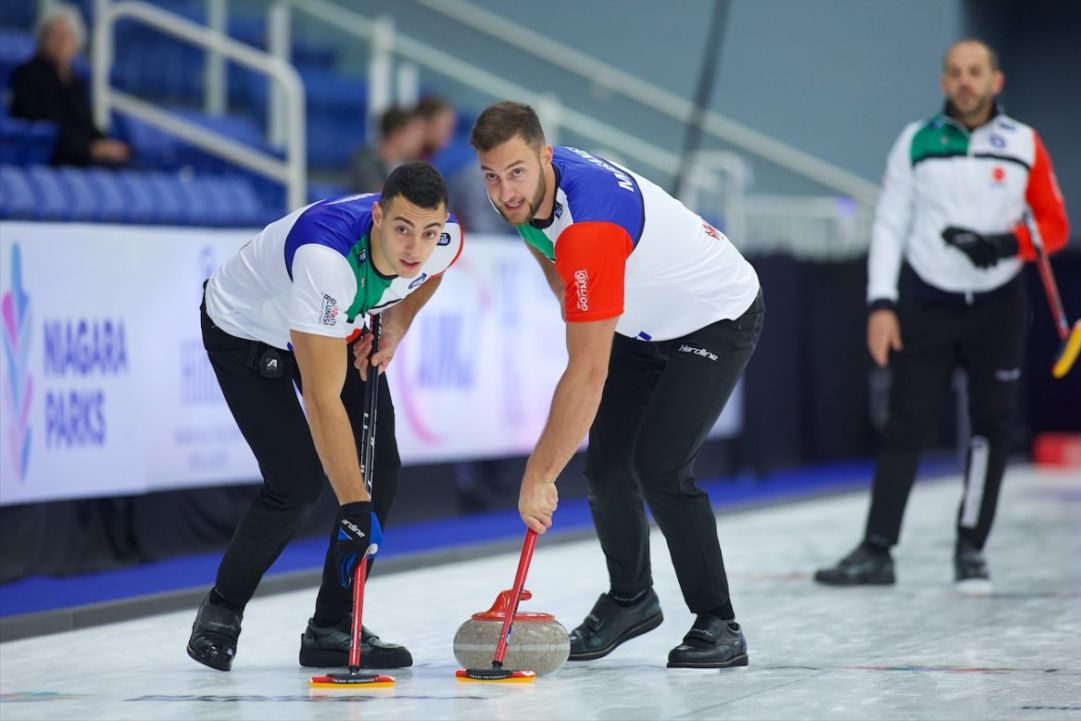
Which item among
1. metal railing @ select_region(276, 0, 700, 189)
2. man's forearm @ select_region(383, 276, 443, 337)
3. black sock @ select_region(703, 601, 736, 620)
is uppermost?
metal railing @ select_region(276, 0, 700, 189)

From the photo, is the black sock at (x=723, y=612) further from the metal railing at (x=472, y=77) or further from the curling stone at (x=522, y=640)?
the metal railing at (x=472, y=77)

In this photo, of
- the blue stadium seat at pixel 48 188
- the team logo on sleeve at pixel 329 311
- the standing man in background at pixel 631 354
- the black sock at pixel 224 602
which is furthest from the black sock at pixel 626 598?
the blue stadium seat at pixel 48 188

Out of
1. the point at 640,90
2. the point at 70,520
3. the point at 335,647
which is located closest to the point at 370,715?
the point at 335,647

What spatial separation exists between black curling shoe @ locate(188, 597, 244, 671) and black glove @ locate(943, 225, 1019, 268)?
2964 millimetres

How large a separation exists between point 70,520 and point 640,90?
24.7 feet

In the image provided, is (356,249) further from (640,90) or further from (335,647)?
(640,90)

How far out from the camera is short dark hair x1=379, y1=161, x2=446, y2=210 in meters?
4.19

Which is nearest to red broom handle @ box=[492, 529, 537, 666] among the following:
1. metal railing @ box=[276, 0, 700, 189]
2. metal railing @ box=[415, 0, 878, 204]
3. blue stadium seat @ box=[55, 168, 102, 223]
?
blue stadium seat @ box=[55, 168, 102, 223]

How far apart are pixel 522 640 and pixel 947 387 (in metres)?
2.65

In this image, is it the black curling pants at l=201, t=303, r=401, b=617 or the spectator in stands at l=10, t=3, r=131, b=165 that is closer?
the black curling pants at l=201, t=303, r=401, b=617

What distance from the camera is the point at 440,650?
5.05 metres

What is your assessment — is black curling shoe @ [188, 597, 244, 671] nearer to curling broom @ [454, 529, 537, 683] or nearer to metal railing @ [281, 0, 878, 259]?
curling broom @ [454, 529, 537, 683]

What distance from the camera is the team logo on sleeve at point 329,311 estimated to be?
4.23 metres

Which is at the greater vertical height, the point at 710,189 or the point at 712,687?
the point at 710,189
